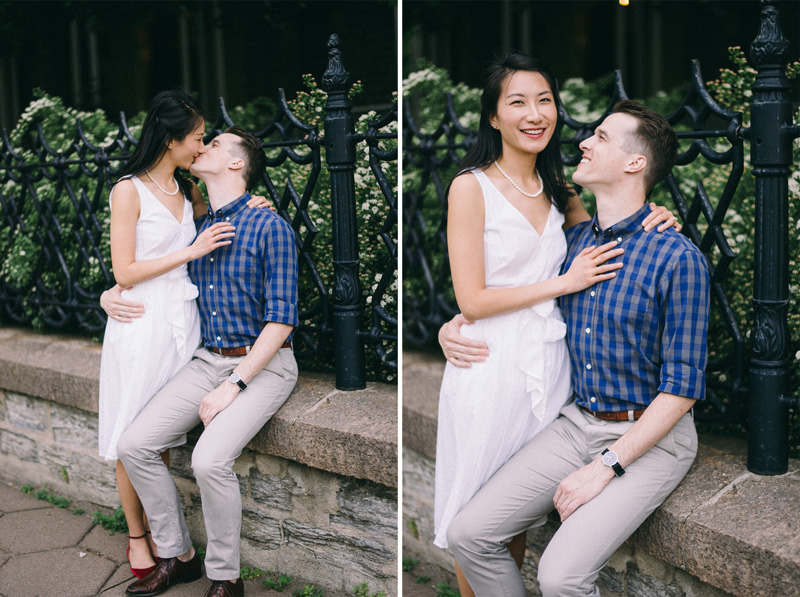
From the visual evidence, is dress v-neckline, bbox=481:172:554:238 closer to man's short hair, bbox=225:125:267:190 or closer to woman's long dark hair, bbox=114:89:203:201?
man's short hair, bbox=225:125:267:190

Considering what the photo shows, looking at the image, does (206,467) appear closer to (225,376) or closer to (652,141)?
(225,376)

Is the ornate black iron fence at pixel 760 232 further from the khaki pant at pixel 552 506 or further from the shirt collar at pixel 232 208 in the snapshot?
the shirt collar at pixel 232 208

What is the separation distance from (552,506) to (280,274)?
1.04m

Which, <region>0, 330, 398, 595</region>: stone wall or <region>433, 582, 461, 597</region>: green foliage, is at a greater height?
<region>0, 330, 398, 595</region>: stone wall

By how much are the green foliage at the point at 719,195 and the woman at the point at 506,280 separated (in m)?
0.60

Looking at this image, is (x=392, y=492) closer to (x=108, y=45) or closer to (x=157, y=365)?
(x=157, y=365)

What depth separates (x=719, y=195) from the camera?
272cm

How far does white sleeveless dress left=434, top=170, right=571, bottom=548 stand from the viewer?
6.03 ft

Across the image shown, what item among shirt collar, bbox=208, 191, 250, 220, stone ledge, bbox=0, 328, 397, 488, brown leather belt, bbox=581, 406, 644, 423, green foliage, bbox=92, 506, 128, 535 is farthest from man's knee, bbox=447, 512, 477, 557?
green foliage, bbox=92, 506, 128, 535

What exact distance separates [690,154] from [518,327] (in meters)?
0.76

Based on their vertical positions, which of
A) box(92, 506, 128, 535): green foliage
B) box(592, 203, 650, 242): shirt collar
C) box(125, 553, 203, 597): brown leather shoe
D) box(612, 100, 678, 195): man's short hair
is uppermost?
box(612, 100, 678, 195): man's short hair

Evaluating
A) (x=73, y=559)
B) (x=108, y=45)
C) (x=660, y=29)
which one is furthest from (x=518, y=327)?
(x=660, y=29)

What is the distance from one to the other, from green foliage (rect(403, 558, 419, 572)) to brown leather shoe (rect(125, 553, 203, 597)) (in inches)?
29.2

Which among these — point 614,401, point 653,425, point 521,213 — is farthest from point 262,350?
point 653,425
